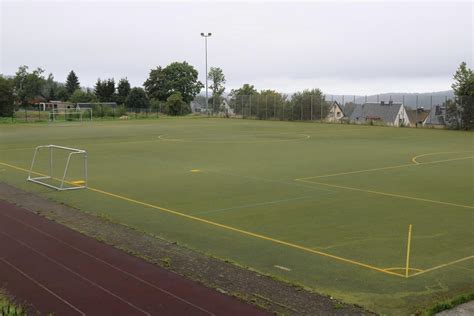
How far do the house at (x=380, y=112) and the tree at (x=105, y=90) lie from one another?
54610mm

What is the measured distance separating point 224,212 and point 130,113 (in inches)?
2711

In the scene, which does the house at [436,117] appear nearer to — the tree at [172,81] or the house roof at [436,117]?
the house roof at [436,117]

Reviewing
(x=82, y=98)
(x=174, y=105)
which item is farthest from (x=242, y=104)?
(x=82, y=98)

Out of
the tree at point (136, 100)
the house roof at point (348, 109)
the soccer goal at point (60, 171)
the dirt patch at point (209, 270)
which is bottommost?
the dirt patch at point (209, 270)

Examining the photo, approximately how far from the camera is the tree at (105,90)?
345 feet

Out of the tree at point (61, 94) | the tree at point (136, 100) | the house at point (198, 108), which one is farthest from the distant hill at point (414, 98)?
the tree at point (61, 94)

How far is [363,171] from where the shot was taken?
750 inches

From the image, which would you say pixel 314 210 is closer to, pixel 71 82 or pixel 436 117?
pixel 436 117

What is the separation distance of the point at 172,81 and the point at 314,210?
352 feet

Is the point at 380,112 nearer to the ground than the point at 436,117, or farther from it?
farther from it

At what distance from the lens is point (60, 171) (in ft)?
61.9

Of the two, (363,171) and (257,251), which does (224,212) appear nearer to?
(257,251)

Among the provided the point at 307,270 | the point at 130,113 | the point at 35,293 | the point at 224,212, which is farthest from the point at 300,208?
the point at 130,113

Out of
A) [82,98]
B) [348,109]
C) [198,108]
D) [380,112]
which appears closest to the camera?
[348,109]
